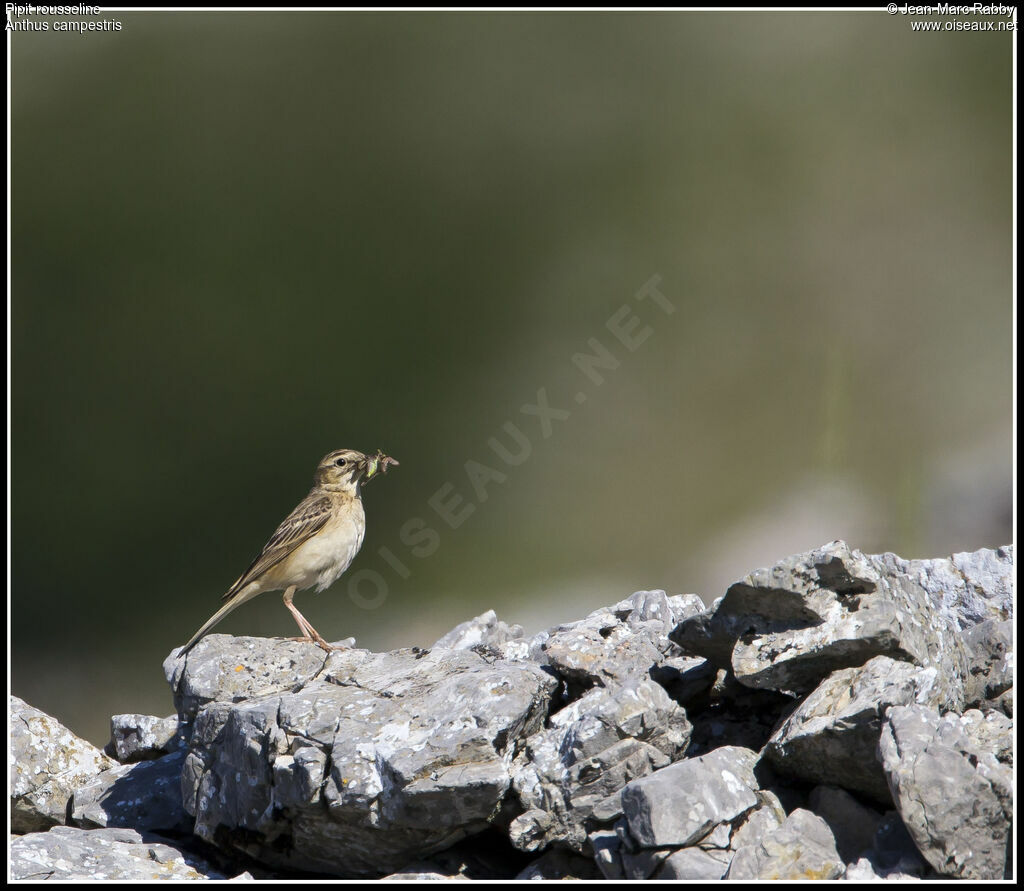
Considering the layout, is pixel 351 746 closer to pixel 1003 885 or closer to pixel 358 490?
pixel 1003 885

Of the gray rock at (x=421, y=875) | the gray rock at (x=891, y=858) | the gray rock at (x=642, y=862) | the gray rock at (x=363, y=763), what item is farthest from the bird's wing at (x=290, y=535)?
the gray rock at (x=891, y=858)

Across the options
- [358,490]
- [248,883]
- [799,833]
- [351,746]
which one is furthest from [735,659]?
[358,490]

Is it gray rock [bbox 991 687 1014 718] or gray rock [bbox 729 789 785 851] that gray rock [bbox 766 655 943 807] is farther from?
gray rock [bbox 991 687 1014 718]

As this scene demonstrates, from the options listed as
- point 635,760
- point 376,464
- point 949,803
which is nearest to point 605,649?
point 635,760

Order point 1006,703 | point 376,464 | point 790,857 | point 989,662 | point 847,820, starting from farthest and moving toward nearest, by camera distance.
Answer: point 376,464, point 989,662, point 1006,703, point 847,820, point 790,857

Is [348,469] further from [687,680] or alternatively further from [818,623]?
[818,623]
